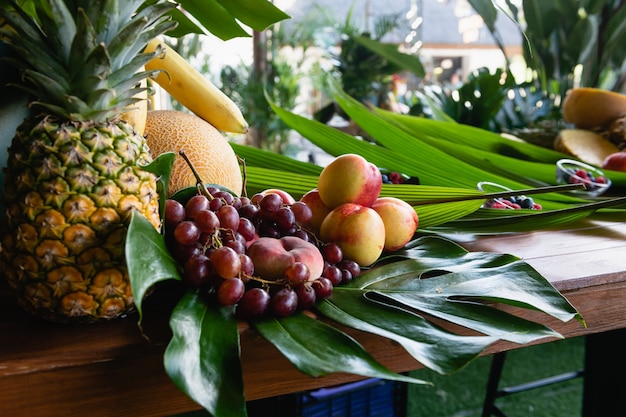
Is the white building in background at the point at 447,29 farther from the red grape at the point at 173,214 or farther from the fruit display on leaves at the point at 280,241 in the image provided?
the red grape at the point at 173,214

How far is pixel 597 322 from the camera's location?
759 mm

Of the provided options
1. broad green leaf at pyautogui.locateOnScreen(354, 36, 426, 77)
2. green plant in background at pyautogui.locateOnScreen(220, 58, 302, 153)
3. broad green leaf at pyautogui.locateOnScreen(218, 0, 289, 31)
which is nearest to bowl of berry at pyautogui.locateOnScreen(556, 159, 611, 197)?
broad green leaf at pyautogui.locateOnScreen(218, 0, 289, 31)

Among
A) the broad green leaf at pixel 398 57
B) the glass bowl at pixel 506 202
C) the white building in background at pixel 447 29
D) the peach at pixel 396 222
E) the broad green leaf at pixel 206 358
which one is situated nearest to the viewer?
the broad green leaf at pixel 206 358

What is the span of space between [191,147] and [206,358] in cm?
44

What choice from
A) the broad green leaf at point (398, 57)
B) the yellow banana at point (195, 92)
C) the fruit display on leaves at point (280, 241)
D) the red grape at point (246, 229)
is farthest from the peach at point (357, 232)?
the broad green leaf at point (398, 57)

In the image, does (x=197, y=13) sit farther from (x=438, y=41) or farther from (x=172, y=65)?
(x=438, y=41)

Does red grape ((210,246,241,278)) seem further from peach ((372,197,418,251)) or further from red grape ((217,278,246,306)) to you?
peach ((372,197,418,251))

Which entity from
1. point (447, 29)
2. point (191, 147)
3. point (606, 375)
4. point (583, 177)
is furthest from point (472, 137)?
point (447, 29)

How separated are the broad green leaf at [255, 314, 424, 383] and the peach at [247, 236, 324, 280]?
0.06m

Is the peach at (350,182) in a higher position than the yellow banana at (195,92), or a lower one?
lower

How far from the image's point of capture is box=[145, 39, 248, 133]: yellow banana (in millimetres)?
944

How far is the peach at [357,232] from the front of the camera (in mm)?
719

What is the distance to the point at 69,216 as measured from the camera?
1.76 feet

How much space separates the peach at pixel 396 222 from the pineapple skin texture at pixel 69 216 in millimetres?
341
